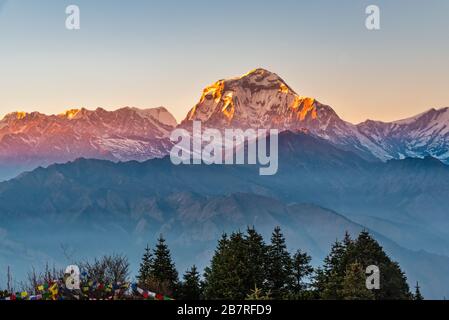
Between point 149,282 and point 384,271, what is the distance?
1027 cm

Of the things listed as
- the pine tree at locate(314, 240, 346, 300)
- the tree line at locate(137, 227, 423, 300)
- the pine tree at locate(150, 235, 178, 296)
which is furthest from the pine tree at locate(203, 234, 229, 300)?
the pine tree at locate(314, 240, 346, 300)

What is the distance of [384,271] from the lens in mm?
32562

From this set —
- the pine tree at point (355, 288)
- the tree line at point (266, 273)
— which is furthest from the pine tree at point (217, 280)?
the pine tree at point (355, 288)

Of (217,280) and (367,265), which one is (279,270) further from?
(217,280)

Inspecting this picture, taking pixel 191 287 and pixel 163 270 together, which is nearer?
pixel 191 287

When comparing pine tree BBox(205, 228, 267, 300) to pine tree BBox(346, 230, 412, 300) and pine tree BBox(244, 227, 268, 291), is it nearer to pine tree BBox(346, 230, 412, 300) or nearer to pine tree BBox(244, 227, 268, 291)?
pine tree BBox(244, 227, 268, 291)

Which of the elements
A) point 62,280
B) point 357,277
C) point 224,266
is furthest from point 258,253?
point 62,280

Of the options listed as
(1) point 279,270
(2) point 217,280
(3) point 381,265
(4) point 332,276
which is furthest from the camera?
(1) point 279,270

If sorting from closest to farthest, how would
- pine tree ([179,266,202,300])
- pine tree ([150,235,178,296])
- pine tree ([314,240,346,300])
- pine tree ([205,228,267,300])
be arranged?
pine tree ([314,240,346,300]) < pine tree ([205,228,267,300]) < pine tree ([179,266,202,300]) < pine tree ([150,235,178,296])

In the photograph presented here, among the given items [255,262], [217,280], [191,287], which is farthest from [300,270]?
[217,280]

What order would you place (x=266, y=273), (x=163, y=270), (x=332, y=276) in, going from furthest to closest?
(x=163, y=270)
(x=266, y=273)
(x=332, y=276)

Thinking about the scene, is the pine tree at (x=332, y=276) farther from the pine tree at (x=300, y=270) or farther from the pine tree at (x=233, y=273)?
the pine tree at (x=233, y=273)

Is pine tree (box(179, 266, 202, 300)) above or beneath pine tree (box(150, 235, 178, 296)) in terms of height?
beneath
